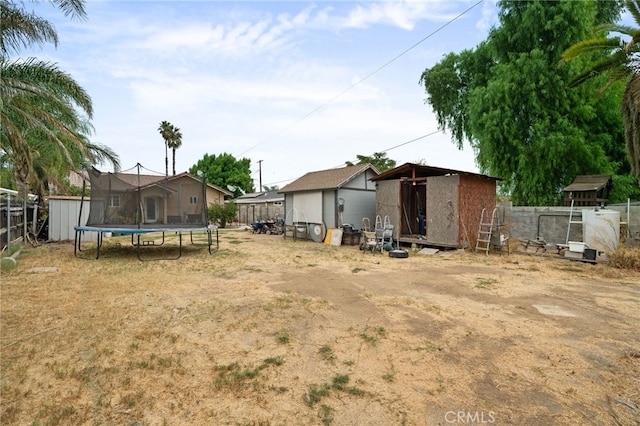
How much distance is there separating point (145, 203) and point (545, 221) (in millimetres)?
13400

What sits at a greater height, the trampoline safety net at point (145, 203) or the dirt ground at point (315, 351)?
the trampoline safety net at point (145, 203)

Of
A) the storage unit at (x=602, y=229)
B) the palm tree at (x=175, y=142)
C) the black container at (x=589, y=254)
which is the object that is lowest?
the black container at (x=589, y=254)

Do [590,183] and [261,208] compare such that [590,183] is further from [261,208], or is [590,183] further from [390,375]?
[261,208]

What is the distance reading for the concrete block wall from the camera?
10695 millimetres

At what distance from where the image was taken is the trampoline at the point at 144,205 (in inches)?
387

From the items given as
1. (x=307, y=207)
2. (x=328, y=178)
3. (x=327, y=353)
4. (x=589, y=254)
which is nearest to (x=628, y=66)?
(x=589, y=254)

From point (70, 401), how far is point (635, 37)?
441 inches

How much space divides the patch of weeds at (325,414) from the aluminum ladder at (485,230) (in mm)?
9385

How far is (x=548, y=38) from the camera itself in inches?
579

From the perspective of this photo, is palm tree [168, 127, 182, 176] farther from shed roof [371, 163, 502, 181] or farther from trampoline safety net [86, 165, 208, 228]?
shed roof [371, 163, 502, 181]

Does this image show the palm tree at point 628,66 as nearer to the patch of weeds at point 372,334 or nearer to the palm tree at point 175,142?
the patch of weeds at point 372,334

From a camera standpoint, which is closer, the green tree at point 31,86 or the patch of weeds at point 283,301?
the patch of weeds at point 283,301

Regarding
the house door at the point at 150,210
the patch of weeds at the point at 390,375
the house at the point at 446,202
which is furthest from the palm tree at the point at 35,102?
the house at the point at 446,202

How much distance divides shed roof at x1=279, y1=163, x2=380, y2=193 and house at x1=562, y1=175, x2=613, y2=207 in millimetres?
7544
